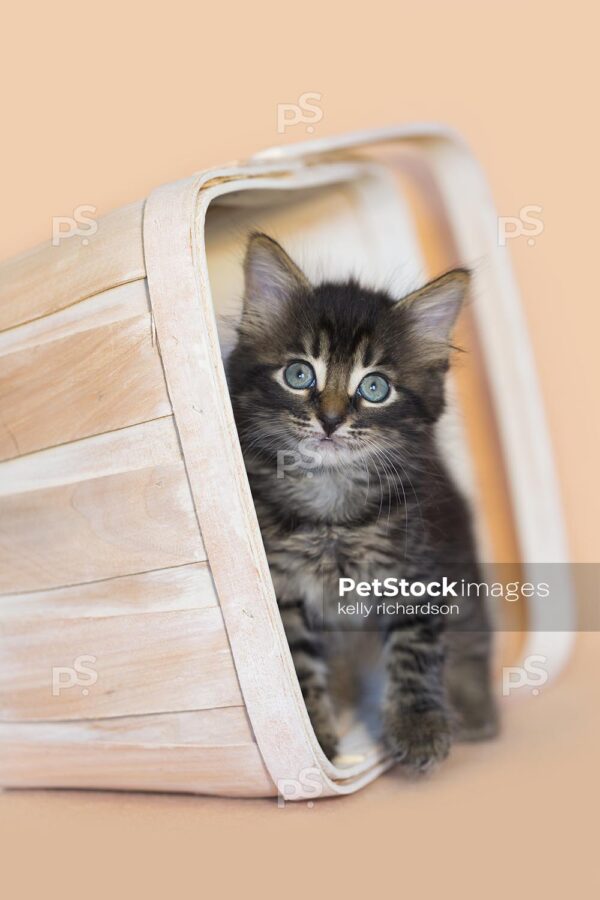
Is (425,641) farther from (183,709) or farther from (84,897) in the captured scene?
(84,897)

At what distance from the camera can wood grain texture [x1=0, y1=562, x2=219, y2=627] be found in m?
1.50

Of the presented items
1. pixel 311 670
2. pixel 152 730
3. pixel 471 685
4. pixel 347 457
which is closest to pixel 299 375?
pixel 347 457

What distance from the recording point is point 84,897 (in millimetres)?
1302

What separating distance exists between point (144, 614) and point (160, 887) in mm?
420

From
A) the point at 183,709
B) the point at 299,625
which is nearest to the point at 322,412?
the point at 299,625

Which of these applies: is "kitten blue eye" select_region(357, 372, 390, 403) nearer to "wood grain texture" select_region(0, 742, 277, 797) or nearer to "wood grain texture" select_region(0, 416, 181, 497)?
"wood grain texture" select_region(0, 416, 181, 497)

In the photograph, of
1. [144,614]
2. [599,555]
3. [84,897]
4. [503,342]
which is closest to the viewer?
[84,897]

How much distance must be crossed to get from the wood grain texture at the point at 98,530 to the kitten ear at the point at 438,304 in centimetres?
57

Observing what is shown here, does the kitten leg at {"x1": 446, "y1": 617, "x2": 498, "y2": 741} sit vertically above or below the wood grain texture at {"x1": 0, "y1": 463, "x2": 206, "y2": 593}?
below

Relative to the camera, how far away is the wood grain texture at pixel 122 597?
4.92 ft

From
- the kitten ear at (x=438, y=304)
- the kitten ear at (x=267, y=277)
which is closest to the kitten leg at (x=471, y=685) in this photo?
the kitten ear at (x=438, y=304)

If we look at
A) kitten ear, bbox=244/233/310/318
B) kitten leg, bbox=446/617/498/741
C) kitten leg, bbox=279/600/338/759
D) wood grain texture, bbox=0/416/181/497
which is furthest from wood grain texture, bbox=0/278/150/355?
kitten leg, bbox=446/617/498/741

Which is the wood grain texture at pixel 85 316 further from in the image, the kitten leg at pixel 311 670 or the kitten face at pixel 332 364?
the kitten leg at pixel 311 670

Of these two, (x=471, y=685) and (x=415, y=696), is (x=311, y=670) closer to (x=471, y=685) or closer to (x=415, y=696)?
(x=415, y=696)
